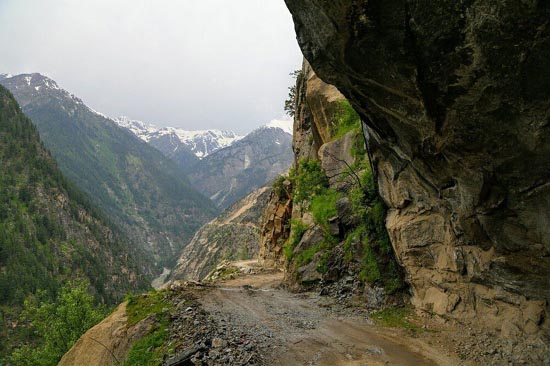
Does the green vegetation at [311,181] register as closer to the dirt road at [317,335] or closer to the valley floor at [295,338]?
the valley floor at [295,338]

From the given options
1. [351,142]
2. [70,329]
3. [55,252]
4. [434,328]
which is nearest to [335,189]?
[351,142]

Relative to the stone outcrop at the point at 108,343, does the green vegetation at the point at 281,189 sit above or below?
above

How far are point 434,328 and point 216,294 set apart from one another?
14159 mm

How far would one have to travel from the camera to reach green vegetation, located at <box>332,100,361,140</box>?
96.1ft

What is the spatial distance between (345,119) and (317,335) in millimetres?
19968

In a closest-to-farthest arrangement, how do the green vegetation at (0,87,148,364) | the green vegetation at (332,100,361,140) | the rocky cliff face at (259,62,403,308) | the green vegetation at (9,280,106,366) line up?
1. the rocky cliff face at (259,62,403,308)
2. the green vegetation at (332,100,361,140)
3. the green vegetation at (9,280,106,366)
4. the green vegetation at (0,87,148,364)

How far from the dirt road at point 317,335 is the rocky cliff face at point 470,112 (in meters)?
2.42

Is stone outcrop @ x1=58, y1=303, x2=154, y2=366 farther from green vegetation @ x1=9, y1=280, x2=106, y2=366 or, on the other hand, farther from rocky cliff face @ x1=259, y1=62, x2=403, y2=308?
green vegetation @ x1=9, y1=280, x2=106, y2=366

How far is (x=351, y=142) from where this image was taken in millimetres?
27594

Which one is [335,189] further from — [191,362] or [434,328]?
[191,362]

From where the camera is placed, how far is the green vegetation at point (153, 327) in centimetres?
1419

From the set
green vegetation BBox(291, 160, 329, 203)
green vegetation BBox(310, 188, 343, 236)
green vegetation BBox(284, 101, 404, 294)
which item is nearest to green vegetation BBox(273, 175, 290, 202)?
green vegetation BBox(291, 160, 329, 203)

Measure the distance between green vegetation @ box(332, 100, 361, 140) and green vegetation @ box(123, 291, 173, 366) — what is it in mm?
18104

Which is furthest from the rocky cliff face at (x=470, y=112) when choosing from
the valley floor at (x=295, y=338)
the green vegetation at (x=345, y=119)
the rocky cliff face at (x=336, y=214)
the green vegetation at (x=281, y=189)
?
the green vegetation at (x=281, y=189)
